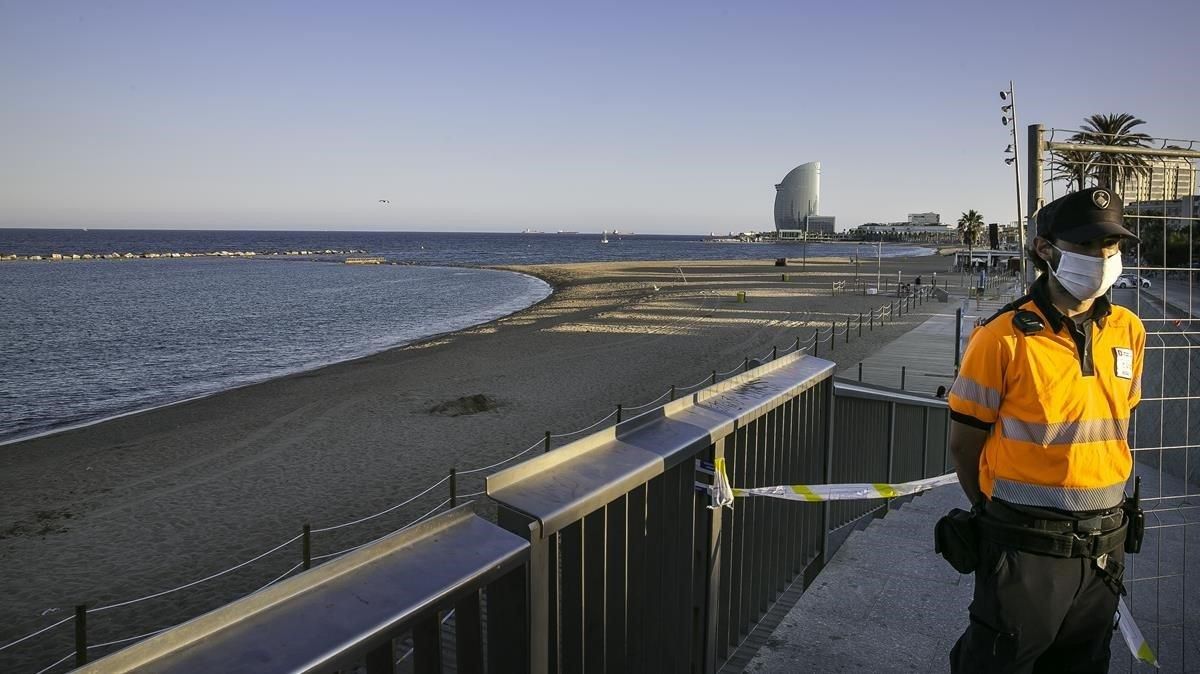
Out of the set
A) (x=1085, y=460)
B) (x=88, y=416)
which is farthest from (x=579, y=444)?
(x=88, y=416)

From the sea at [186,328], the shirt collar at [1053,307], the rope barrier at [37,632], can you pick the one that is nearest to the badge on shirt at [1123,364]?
the shirt collar at [1053,307]

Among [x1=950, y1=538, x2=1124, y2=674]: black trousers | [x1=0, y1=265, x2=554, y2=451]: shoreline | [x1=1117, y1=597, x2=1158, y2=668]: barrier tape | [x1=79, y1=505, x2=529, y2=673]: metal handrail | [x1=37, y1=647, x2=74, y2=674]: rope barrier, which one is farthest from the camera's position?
[x1=0, y1=265, x2=554, y2=451]: shoreline

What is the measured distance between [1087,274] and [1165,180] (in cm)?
331

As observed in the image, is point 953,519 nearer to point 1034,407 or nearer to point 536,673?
point 1034,407

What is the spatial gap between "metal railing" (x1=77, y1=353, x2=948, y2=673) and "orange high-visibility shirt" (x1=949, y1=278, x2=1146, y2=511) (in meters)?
0.96

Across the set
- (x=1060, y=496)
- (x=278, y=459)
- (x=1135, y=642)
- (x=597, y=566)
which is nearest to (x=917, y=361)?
(x=278, y=459)

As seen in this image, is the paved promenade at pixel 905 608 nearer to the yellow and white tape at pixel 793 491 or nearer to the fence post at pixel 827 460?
the fence post at pixel 827 460

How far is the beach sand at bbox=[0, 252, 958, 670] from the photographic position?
9180 mm

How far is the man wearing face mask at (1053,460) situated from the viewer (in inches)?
102

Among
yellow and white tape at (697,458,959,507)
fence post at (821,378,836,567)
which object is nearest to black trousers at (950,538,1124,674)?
yellow and white tape at (697,458,959,507)

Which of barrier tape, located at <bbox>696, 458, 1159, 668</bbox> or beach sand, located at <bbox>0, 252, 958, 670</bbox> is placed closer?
barrier tape, located at <bbox>696, 458, 1159, 668</bbox>

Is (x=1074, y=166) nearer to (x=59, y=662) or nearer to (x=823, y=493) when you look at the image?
(x=823, y=493)

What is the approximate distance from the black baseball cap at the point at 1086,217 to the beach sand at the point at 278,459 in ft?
26.8

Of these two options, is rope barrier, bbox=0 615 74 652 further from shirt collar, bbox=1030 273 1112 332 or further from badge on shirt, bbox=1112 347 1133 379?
badge on shirt, bbox=1112 347 1133 379
